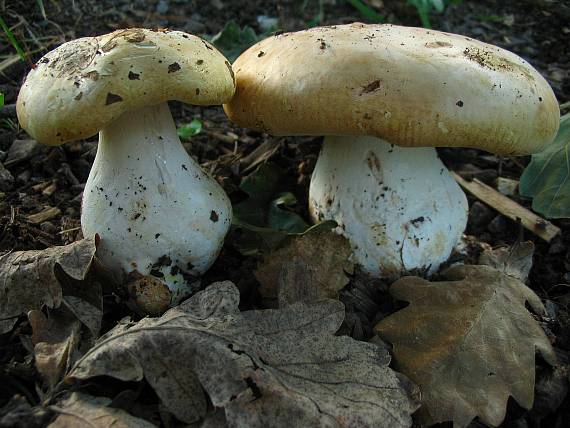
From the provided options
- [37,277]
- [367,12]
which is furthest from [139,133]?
[367,12]

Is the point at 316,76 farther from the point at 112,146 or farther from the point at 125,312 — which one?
the point at 125,312

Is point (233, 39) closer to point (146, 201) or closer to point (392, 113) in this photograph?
point (146, 201)

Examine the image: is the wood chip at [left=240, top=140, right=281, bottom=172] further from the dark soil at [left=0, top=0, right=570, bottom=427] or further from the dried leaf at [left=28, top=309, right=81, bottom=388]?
the dried leaf at [left=28, top=309, right=81, bottom=388]

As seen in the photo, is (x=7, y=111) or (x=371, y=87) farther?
(x=7, y=111)

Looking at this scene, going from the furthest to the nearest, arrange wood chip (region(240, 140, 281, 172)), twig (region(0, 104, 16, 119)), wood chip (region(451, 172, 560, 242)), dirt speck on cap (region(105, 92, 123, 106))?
wood chip (region(240, 140, 281, 172)) → twig (region(0, 104, 16, 119)) → wood chip (region(451, 172, 560, 242)) → dirt speck on cap (region(105, 92, 123, 106))

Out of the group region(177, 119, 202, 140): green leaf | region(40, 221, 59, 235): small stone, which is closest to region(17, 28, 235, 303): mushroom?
region(40, 221, 59, 235): small stone

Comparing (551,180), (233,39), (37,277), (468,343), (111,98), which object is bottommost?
(468,343)

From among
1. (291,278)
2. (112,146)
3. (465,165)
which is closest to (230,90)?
(112,146)
